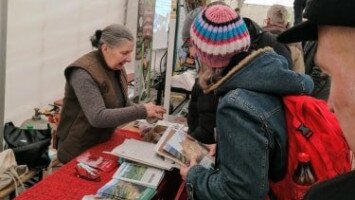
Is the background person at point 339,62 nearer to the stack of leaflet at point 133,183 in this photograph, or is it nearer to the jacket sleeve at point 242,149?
the jacket sleeve at point 242,149

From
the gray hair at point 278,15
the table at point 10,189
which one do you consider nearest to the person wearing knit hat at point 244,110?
the table at point 10,189

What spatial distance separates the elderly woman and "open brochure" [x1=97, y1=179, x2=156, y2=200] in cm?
51

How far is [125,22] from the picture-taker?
193 inches

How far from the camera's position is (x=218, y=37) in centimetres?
131

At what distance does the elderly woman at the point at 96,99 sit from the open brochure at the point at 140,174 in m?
0.36

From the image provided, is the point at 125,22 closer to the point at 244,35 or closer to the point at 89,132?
the point at 89,132

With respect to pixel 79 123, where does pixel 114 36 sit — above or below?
above

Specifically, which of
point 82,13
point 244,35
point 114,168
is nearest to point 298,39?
point 244,35

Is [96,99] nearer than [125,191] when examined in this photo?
No

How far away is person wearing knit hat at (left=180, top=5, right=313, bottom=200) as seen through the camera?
1.16 meters

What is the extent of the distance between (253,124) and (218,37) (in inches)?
13.1

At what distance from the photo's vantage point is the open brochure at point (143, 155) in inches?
68.5

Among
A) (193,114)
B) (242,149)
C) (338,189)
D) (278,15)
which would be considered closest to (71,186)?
(242,149)

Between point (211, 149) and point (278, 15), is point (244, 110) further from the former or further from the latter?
point (278, 15)
